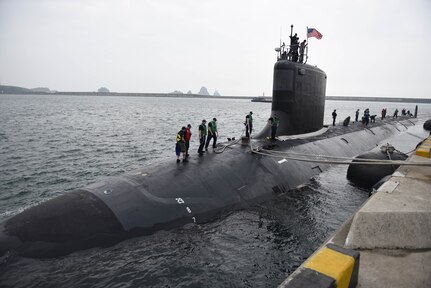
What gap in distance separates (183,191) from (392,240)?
22.2 feet

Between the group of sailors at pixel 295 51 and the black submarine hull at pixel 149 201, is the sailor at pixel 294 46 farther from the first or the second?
the black submarine hull at pixel 149 201

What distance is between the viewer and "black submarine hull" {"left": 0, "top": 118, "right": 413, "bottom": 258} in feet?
27.6

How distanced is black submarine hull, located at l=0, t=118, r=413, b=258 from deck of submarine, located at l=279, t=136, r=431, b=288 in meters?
5.47

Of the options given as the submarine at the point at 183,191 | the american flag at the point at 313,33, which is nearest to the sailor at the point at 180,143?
the submarine at the point at 183,191

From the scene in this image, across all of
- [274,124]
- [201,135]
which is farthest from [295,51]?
[201,135]

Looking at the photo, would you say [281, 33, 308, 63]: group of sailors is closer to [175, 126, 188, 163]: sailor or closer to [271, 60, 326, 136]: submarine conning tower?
[271, 60, 326, 136]: submarine conning tower

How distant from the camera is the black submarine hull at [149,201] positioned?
27.6 feet

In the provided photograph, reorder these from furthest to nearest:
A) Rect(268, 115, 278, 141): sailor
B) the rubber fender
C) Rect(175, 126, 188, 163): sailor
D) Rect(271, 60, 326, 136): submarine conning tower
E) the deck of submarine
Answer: Rect(271, 60, 326, 136): submarine conning tower → Rect(268, 115, 278, 141): sailor → the rubber fender → Rect(175, 126, 188, 163): sailor → the deck of submarine

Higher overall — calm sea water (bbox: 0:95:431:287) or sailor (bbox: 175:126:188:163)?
sailor (bbox: 175:126:188:163)

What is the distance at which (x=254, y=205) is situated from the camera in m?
12.4

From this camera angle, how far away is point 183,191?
432 inches

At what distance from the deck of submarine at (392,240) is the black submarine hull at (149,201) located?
547 centimetres

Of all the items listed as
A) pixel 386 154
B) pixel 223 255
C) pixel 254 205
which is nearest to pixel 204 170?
pixel 254 205

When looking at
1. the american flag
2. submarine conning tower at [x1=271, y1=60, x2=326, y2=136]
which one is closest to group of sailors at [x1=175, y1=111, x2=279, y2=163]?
submarine conning tower at [x1=271, y1=60, x2=326, y2=136]
